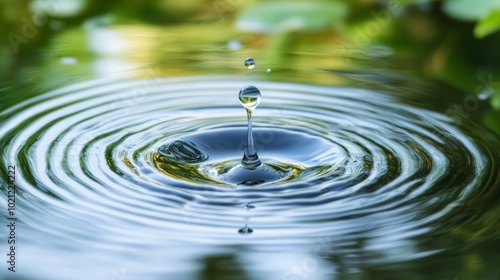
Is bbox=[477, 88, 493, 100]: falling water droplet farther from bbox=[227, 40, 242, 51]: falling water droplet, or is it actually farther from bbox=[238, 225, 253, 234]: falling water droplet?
bbox=[238, 225, 253, 234]: falling water droplet

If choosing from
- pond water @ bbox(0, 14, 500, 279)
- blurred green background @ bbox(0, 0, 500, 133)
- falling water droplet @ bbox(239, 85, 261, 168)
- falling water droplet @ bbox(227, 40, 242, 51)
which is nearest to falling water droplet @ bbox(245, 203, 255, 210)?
pond water @ bbox(0, 14, 500, 279)

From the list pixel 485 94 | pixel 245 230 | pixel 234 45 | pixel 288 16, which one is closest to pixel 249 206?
pixel 245 230

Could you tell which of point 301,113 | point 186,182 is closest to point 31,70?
point 301,113

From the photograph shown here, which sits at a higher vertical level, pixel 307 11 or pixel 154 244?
pixel 307 11

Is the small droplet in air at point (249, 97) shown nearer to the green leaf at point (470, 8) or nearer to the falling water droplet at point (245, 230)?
the falling water droplet at point (245, 230)

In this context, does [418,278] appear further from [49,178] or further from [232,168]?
[49,178]

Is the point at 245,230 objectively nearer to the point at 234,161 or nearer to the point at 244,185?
the point at 244,185

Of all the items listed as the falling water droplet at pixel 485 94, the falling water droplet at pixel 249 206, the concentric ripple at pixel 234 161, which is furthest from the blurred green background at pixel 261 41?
the falling water droplet at pixel 249 206
